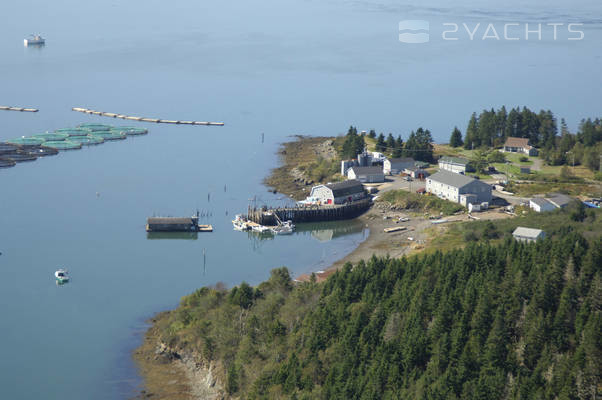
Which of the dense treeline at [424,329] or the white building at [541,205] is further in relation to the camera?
the white building at [541,205]

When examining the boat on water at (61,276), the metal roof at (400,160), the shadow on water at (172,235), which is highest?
the metal roof at (400,160)

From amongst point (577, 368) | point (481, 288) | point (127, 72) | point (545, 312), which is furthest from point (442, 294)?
point (127, 72)

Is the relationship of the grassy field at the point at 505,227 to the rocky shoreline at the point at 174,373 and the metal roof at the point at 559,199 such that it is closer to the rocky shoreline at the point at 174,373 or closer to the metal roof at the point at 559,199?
the metal roof at the point at 559,199

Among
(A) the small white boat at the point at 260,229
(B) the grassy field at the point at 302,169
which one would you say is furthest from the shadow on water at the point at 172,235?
(B) the grassy field at the point at 302,169

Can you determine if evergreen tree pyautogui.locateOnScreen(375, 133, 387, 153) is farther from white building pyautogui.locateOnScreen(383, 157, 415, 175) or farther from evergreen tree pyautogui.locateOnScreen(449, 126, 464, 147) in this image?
evergreen tree pyautogui.locateOnScreen(449, 126, 464, 147)

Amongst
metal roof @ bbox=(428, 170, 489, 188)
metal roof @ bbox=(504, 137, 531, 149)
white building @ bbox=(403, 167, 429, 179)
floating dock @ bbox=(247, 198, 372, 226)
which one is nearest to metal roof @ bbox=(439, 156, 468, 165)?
white building @ bbox=(403, 167, 429, 179)

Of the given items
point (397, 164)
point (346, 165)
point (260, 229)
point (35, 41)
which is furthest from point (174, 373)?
point (35, 41)

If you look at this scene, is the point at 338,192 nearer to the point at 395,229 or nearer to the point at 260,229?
the point at 395,229
